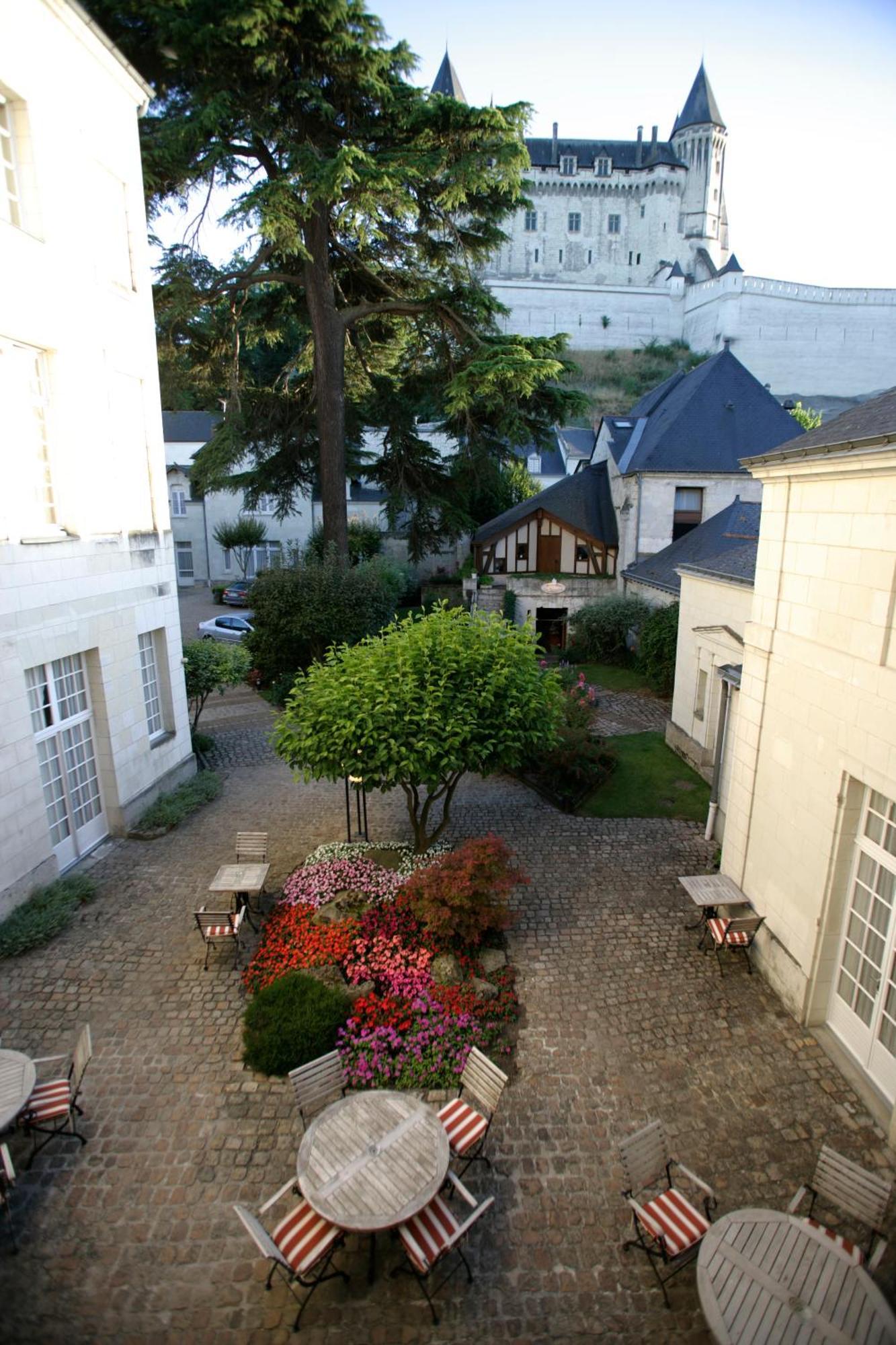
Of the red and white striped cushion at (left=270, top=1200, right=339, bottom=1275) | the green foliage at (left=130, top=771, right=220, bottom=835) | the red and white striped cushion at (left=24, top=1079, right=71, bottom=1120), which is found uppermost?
the red and white striped cushion at (left=24, top=1079, right=71, bottom=1120)

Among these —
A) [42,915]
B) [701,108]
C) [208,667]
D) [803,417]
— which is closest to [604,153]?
[701,108]

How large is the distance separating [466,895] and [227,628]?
731 inches

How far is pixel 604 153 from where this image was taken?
74312mm

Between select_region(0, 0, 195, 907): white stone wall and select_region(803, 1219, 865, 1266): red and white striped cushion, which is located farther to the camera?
select_region(0, 0, 195, 907): white stone wall

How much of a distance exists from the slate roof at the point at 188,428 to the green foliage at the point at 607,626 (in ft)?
90.3

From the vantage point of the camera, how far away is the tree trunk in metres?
17.7

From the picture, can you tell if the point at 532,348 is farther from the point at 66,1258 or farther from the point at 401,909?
the point at 66,1258

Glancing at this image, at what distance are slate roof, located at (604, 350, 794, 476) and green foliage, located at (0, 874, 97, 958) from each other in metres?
22.0

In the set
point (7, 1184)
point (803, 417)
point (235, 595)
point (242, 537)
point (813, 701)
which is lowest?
point (7, 1184)

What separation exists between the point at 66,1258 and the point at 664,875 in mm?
7697

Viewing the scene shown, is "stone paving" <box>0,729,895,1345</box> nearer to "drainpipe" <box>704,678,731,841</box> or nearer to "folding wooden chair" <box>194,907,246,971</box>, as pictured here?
"folding wooden chair" <box>194,907,246,971</box>

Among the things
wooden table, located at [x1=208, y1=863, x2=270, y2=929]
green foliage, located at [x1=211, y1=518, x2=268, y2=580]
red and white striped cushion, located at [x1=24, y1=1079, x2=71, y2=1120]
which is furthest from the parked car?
red and white striped cushion, located at [x1=24, y1=1079, x2=71, y2=1120]

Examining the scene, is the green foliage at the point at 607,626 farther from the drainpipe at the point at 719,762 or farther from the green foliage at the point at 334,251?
the drainpipe at the point at 719,762

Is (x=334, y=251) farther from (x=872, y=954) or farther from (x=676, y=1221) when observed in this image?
(x=676, y=1221)
